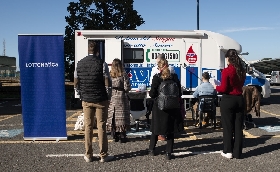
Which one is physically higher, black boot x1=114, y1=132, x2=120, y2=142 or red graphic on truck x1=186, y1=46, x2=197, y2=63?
red graphic on truck x1=186, y1=46, x2=197, y2=63

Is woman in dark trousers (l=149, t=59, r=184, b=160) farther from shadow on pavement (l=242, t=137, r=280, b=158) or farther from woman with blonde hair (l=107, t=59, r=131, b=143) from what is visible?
shadow on pavement (l=242, t=137, r=280, b=158)

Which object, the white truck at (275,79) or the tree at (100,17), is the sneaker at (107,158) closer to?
the tree at (100,17)

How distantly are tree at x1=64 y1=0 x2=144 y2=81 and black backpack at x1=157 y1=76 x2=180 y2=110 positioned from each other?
61.6ft

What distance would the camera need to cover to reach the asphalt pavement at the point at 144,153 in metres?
5.29

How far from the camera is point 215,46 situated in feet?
38.7

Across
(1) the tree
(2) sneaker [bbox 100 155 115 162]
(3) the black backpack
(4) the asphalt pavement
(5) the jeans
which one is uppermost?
(1) the tree

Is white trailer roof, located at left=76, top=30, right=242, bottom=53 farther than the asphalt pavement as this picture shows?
Yes

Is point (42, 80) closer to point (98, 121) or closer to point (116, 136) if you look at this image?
point (116, 136)

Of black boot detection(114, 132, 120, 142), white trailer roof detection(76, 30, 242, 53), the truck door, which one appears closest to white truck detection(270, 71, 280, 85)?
white trailer roof detection(76, 30, 242, 53)

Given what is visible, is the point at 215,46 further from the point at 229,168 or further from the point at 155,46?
the point at 229,168

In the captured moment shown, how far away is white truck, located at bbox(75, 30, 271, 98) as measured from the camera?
11.5 metres

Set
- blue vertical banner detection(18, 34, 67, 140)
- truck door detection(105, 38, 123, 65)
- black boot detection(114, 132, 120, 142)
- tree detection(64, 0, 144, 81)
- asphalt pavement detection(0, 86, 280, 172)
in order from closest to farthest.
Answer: asphalt pavement detection(0, 86, 280, 172) < blue vertical banner detection(18, 34, 67, 140) < black boot detection(114, 132, 120, 142) < truck door detection(105, 38, 123, 65) < tree detection(64, 0, 144, 81)

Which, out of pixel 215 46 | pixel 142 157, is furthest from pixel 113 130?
pixel 215 46

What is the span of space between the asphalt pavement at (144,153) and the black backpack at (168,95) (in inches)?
37.5
